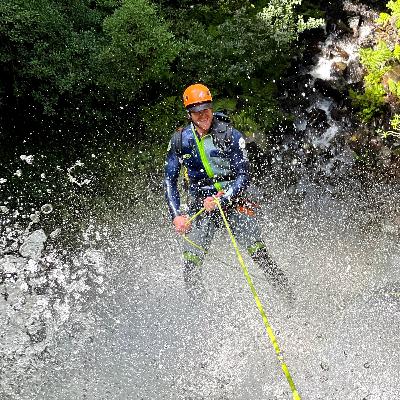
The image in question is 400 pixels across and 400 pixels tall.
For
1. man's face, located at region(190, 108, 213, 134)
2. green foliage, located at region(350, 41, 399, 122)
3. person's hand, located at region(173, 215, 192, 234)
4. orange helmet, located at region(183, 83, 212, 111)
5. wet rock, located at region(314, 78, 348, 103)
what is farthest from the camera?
wet rock, located at region(314, 78, 348, 103)

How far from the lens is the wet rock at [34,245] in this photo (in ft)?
25.2

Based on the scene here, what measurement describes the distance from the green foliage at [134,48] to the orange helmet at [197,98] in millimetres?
2821

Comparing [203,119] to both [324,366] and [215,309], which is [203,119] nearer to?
[215,309]

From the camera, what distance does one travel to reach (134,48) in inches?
321

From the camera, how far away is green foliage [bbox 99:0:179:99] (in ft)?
26.0

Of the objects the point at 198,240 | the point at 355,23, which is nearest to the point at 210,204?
the point at 198,240

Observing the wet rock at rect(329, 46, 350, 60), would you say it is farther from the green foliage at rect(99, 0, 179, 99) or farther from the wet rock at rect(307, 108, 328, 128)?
the green foliage at rect(99, 0, 179, 99)

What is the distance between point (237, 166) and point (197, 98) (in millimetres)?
905

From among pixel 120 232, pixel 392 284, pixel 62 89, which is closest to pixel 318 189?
pixel 392 284

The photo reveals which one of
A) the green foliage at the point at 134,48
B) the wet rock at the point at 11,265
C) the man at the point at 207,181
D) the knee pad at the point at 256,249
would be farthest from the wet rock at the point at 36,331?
the green foliage at the point at 134,48

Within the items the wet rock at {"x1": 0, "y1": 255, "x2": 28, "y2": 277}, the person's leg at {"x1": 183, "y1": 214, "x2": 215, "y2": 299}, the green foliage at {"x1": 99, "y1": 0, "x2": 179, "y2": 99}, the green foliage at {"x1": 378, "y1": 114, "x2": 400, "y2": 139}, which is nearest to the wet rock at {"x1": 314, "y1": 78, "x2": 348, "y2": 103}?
the green foliage at {"x1": 378, "y1": 114, "x2": 400, "y2": 139}

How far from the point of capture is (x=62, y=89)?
8.33 metres

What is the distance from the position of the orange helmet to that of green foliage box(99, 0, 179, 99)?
282 centimetres

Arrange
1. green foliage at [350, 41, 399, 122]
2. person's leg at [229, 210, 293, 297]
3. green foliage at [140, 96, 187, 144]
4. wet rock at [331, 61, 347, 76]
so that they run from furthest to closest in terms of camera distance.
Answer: wet rock at [331, 61, 347, 76]
green foliage at [140, 96, 187, 144]
green foliage at [350, 41, 399, 122]
person's leg at [229, 210, 293, 297]
